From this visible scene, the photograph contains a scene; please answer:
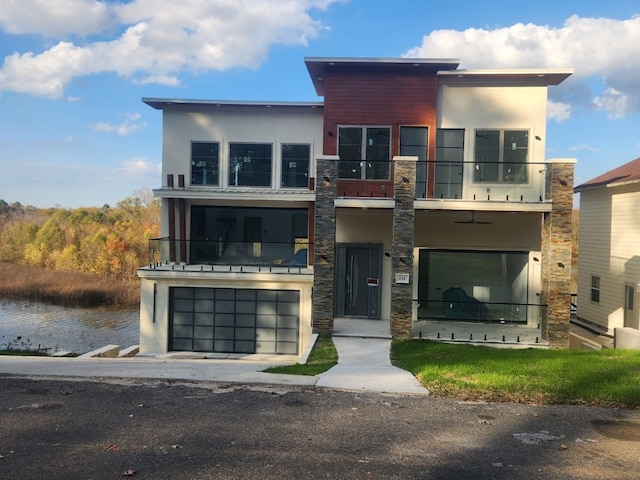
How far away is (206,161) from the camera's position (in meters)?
17.9

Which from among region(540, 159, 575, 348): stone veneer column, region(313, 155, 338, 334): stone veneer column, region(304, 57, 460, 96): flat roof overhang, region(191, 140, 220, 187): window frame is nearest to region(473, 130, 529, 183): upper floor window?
region(540, 159, 575, 348): stone veneer column

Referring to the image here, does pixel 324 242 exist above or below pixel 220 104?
below

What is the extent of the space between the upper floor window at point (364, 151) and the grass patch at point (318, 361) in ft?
16.8

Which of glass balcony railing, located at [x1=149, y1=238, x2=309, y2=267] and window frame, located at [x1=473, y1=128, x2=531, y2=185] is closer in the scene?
window frame, located at [x1=473, y1=128, x2=531, y2=185]

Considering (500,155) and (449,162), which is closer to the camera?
(449,162)

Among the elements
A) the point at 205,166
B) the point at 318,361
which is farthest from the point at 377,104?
the point at 318,361

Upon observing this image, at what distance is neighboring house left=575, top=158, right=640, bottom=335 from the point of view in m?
16.3

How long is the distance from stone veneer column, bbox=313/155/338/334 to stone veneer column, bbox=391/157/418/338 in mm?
A: 1625

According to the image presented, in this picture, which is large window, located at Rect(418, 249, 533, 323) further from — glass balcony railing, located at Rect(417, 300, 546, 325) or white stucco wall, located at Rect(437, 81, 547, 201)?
white stucco wall, located at Rect(437, 81, 547, 201)

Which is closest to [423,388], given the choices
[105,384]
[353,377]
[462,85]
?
[353,377]

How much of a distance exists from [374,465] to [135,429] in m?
2.91

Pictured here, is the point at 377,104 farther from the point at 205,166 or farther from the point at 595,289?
the point at 595,289

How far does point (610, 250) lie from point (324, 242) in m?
10.5

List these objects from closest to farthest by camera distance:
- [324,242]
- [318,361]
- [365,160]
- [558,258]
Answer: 1. [318,361]
2. [558,258]
3. [324,242]
4. [365,160]
